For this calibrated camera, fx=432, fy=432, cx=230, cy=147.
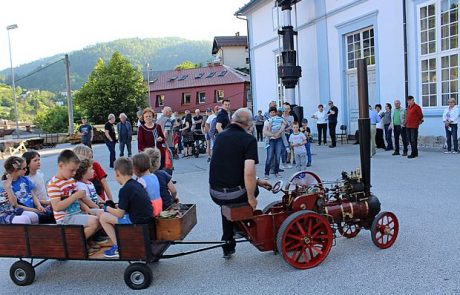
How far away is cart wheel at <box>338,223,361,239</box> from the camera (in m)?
4.92

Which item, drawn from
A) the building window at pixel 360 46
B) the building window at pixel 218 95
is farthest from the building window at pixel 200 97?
the building window at pixel 360 46

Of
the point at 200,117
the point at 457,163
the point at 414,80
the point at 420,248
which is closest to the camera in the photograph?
the point at 420,248

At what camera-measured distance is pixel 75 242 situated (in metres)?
4.15

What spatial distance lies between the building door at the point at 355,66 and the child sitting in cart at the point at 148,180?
40.7 feet

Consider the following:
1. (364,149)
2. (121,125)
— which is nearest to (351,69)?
(121,125)

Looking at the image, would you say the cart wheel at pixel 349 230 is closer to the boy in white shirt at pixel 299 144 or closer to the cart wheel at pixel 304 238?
the cart wheel at pixel 304 238

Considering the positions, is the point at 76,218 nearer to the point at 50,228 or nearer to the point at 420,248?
the point at 50,228

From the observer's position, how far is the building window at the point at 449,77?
1254 cm

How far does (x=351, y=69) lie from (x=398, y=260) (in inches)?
532

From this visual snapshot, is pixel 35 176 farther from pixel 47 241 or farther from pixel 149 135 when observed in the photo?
pixel 149 135

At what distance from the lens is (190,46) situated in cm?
14638

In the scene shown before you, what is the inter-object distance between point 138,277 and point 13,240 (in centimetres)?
131

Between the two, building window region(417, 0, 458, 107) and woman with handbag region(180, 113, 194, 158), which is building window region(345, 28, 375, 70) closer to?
building window region(417, 0, 458, 107)

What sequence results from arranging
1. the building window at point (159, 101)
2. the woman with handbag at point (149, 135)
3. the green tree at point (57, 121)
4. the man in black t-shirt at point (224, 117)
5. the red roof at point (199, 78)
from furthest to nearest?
the building window at point (159, 101) < the red roof at point (199, 78) < the green tree at point (57, 121) < the man in black t-shirt at point (224, 117) < the woman with handbag at point (149, 135)
